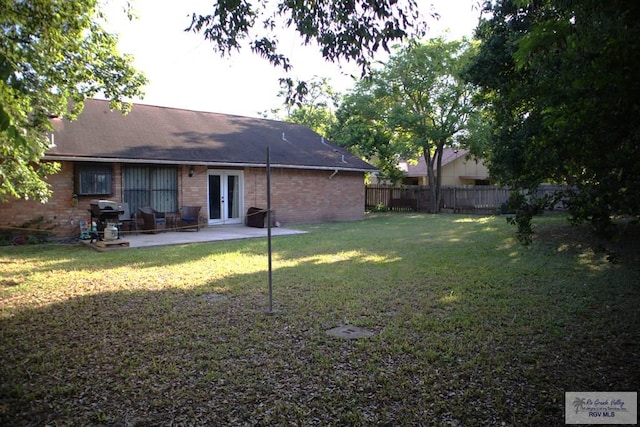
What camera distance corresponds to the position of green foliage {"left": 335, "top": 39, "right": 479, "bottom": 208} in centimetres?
2538

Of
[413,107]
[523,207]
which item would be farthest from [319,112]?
[523,207]

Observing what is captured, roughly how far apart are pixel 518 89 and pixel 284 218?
1484 centimetres

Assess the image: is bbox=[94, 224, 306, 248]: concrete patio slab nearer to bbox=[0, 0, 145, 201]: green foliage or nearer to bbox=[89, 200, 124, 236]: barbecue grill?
bbox=[89, 200, 124, 236]: barbecue grill

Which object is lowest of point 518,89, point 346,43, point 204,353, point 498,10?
point 204,353

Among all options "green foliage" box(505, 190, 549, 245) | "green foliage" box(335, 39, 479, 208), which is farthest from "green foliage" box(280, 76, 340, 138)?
"green foliage" box(505, 190, 549, 245)

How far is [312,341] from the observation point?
5.06 meters

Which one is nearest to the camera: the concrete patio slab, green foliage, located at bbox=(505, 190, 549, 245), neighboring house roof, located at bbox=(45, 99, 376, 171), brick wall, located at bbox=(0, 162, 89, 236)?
green foliage, located at bbox=(505, 190, 549, 245)

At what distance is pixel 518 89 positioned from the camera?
4895 mm

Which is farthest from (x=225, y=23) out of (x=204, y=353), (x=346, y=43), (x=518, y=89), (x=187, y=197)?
(x=187, y=197)

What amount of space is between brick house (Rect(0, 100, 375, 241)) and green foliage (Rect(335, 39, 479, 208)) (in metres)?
4.97

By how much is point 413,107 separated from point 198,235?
677 inches

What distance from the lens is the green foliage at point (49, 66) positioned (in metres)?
7.06

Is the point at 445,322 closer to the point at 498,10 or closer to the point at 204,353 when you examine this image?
the point at 204,353

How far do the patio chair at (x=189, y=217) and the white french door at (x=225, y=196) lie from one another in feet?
5.02
